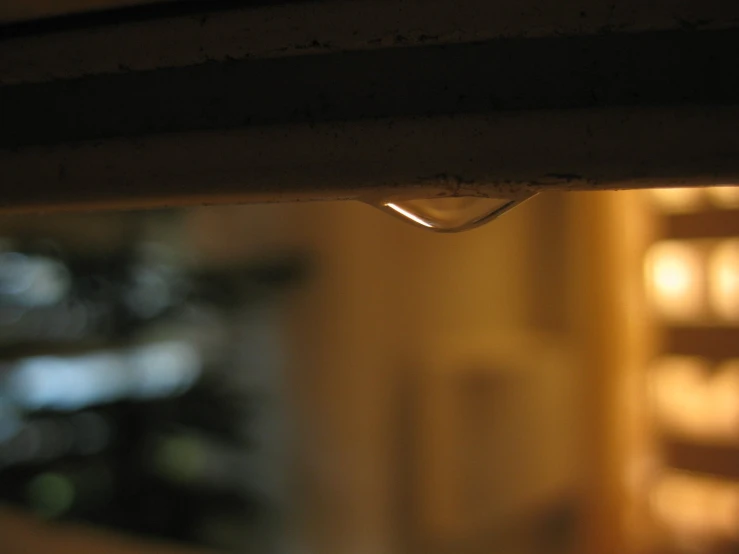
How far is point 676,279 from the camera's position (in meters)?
2.46

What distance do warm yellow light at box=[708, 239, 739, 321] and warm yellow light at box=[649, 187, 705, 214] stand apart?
0.17 meters

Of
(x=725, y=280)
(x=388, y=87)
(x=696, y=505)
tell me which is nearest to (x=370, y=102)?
(x=388, y=87)

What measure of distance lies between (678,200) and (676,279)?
283mm

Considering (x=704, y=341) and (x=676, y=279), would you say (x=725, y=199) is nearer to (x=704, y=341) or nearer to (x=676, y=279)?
(x=676, y=279)

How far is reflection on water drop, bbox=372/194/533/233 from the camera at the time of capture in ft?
0.74

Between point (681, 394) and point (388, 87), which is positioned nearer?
point (388, 87)

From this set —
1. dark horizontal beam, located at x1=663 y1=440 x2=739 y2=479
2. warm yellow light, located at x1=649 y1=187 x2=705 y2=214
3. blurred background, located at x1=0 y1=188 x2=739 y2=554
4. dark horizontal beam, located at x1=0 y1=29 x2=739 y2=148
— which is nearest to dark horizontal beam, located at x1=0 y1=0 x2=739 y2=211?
dark horizontal beam, located at x1=0 y1=29 x2=739 y2=148

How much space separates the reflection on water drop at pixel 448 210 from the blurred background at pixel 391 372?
2.01m

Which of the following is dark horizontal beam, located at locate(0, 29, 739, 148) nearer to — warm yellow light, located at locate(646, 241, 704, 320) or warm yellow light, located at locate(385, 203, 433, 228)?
warm yellow light, located at locate(385, 203, 433, 228)

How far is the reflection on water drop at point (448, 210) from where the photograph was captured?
22 centimetres

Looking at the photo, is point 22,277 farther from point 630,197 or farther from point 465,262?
point 630,197

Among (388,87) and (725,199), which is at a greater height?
(725,199)

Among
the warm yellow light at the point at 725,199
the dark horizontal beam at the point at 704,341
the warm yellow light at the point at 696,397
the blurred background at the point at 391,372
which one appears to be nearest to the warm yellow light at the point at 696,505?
the blurred background at the point at 391,372

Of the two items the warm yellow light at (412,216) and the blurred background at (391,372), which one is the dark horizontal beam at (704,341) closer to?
the blurred background at (391,372)
